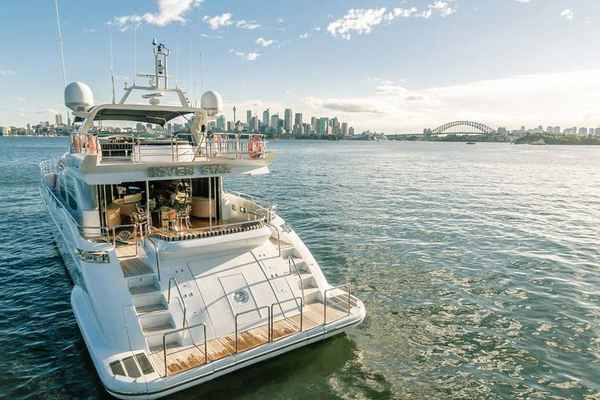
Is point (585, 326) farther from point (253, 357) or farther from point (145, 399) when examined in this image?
point (145, 399)

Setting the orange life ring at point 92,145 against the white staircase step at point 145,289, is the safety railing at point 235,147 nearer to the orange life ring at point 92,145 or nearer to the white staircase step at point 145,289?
the orange life ring at point 92,145

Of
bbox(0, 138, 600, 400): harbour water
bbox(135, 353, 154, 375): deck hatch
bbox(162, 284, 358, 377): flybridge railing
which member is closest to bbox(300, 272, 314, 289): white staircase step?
bbox(162, 284, 358, 377): flybridge railing

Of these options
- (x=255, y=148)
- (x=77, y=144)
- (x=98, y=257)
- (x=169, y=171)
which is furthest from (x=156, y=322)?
(x=77, y=144)

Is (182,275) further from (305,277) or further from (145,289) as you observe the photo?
(305,277)

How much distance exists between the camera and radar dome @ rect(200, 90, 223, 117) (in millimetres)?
13812

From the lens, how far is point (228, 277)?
924 cm

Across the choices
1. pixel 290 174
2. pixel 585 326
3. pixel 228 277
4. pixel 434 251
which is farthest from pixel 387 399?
pixel 290 174

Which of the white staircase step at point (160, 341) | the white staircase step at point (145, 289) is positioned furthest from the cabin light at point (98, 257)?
the white staircase step at point (160, 341)

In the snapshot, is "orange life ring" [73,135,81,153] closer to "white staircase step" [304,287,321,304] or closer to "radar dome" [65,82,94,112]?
"radar dome" [65,82,94,112]

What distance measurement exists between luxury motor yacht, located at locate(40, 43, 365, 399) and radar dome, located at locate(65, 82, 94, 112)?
4 cm

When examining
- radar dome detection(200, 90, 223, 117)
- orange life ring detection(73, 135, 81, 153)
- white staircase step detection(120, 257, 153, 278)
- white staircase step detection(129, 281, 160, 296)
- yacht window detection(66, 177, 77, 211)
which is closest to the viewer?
white staircase step detection(129, 281, 160, 296)

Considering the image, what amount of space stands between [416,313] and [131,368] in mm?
8208

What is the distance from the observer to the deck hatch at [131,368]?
6.81 meters

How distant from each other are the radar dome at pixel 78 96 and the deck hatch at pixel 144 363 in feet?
29.2
